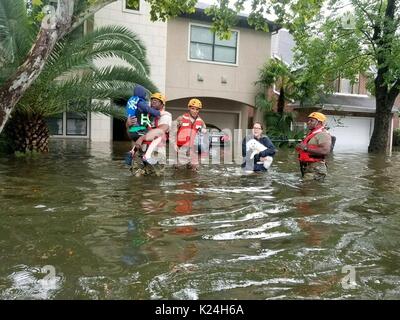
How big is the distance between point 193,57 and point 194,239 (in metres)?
17.2

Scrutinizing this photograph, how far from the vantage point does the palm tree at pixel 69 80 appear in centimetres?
1139

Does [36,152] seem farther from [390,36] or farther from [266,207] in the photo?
[390,36]

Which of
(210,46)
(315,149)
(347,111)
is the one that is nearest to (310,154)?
(315,149)

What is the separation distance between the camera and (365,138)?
93.1ft

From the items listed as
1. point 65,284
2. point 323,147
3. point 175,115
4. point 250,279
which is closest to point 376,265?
point 250,279

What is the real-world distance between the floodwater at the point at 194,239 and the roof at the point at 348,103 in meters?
16.9

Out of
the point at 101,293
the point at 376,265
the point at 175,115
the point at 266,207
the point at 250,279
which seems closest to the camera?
the point at 101,293

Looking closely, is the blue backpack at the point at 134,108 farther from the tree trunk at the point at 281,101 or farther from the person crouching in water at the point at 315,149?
the tree trunk at the point at 281,101

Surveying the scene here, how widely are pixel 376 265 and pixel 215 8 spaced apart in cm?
986

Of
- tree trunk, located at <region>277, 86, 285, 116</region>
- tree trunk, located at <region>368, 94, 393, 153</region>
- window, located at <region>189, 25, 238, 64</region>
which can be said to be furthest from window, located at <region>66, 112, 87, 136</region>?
tree trunk, located at <region>368, 94, 393, 153</region>

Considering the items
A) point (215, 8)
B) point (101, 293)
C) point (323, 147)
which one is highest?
point (215, 8)

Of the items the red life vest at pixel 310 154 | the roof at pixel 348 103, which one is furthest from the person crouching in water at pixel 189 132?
the roof at pixel 348 103

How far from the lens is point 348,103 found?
86.4ft

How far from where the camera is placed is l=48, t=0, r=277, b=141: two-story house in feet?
62.2
